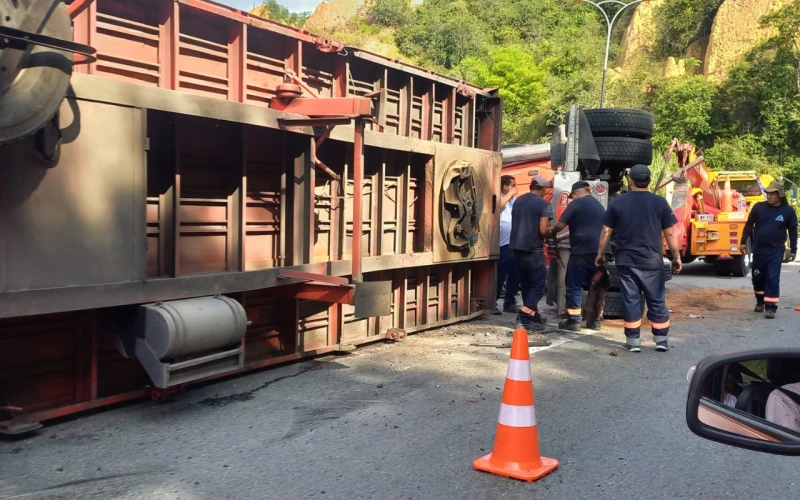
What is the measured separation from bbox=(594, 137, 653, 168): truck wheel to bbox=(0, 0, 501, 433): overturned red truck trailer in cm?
309

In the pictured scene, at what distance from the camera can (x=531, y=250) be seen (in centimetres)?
822

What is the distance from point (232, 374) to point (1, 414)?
6.11 ft

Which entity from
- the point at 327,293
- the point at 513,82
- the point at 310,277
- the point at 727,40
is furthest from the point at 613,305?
the point at 513,82

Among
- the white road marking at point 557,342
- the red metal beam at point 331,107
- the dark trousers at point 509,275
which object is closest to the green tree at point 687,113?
the dark trousers at point 509,275

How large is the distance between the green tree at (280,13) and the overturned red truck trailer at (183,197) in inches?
2844

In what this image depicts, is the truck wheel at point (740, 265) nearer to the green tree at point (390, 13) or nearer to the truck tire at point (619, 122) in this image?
the truck tire at point (619, 122)

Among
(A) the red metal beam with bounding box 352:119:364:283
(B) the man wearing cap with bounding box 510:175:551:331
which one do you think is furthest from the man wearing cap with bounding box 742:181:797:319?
(A) the red metal beam with bounding box 352:119:364:283

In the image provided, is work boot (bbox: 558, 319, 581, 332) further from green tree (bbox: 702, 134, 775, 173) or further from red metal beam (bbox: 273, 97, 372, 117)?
green tree (bbox: 702, 134, 775, 173)

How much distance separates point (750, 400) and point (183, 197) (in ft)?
14.1

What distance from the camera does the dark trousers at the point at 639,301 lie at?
7.40 m

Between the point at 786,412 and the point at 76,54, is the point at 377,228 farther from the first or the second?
the point at 786,412

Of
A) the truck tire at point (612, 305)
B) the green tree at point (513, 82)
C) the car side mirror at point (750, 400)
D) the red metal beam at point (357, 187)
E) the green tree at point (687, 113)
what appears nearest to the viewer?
the car side mirror at point (750, 400)

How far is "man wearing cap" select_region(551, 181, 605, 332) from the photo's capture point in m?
8.29

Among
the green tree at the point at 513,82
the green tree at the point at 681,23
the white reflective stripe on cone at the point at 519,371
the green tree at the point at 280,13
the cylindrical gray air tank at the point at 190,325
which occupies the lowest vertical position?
the white reflective stripe on cone at the point at 519,371
